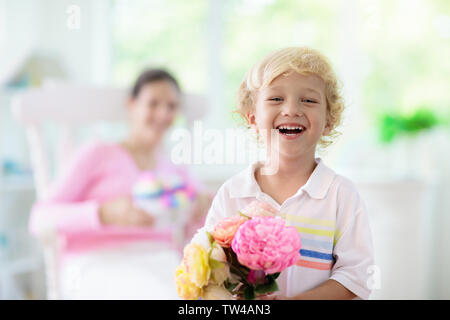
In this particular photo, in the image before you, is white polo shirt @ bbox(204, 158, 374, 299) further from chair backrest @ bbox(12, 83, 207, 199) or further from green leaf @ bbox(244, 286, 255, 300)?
chair backrest @ bbox(12, 83, 207, 199)

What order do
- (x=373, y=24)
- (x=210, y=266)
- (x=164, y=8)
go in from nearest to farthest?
(x=210, y=266) → (x=373, y=24) → (x=164, y=8)

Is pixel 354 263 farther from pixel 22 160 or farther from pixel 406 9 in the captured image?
pixel 22 160

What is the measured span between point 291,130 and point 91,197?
1014 millimetres

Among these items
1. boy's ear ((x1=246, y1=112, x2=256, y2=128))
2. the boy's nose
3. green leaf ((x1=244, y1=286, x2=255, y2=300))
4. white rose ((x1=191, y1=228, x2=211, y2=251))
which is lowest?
green leaf ((x1=244, y1=286, x2=255, y2=300))

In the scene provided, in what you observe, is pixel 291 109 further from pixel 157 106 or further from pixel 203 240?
pixel 157 106

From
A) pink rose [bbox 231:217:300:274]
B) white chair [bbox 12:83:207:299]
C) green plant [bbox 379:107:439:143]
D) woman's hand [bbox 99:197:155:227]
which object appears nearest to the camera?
pink rose [bbox 231:217:300:274]

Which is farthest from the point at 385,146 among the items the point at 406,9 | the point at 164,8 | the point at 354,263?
the point at 354,263

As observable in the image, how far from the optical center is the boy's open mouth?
0.41m

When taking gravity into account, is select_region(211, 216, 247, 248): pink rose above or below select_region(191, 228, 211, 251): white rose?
above

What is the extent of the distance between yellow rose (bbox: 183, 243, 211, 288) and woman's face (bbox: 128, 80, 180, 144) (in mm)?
939

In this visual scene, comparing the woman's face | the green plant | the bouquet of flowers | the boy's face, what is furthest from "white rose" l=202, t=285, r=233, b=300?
the green plant

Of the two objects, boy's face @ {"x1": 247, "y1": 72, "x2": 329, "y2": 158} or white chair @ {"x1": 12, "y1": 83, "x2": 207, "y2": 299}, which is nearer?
boy's face @ {"x1": 247, "y1": 72, "x2": 329, "y2": 158}

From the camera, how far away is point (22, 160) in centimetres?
207

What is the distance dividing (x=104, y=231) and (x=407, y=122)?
4.25 ft
